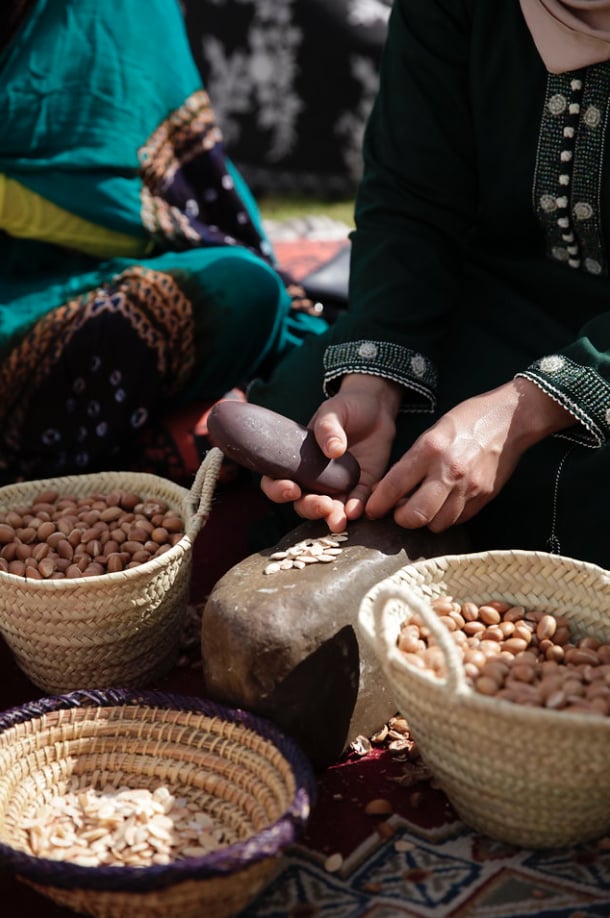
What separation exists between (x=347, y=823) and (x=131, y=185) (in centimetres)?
180

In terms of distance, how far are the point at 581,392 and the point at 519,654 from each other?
50 cm

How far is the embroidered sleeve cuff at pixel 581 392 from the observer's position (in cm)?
195

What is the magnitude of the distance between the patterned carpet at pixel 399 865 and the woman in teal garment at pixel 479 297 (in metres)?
0.42

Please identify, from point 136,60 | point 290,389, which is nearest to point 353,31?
point 136,60

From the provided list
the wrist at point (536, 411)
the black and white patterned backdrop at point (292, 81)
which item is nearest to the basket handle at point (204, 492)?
the wrist at point (536, 411)

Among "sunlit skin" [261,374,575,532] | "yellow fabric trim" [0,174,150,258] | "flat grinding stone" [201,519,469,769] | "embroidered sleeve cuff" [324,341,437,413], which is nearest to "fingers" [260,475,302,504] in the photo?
"sunlit skin" [261,374,575,532]

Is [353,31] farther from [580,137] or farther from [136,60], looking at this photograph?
[580,137]

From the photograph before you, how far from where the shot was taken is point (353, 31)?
543 centimetres

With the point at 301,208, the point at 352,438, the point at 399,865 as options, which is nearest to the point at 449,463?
the point at 352,438

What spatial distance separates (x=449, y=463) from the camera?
189 cm

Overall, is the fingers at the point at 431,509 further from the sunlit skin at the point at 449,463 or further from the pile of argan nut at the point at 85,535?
the pile of argan nut at the point at 85,535

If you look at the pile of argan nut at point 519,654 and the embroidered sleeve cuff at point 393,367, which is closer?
the pile of argan nut at point 519,654

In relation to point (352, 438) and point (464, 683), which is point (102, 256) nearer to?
point (352, 438)

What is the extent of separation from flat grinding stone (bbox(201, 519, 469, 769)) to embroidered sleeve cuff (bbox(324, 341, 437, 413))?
43 cm
